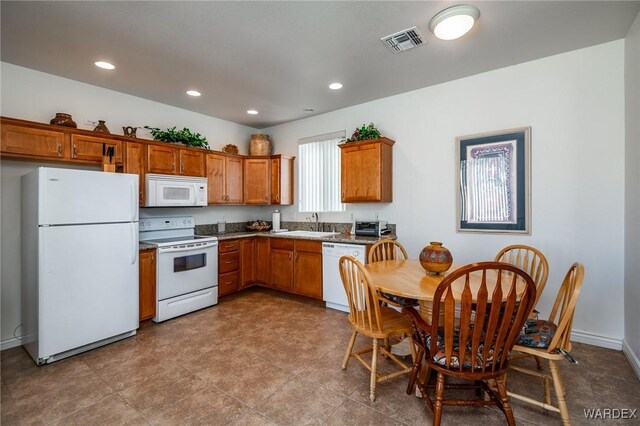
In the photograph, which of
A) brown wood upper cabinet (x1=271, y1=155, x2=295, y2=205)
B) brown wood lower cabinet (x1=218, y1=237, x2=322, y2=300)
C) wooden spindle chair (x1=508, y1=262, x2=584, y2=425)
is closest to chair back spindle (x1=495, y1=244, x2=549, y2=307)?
wooden spindle chair (x1=508, y1=262, x2=584, y2=425)

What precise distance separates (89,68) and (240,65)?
61.4 inches

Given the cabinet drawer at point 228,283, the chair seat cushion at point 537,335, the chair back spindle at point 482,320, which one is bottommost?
the cabinet drawer at point 228,283

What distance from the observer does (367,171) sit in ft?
12.5

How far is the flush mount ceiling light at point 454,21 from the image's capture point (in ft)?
6.98

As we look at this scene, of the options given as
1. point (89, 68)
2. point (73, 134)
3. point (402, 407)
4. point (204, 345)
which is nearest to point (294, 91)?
point (89, 68)

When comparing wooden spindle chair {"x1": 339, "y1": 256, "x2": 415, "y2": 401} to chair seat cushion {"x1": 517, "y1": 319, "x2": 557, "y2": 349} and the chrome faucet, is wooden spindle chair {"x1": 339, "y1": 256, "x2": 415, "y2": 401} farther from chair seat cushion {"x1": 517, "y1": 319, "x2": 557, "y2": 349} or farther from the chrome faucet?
the chrome faucet

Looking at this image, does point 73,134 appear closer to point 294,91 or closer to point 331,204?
point 294,91

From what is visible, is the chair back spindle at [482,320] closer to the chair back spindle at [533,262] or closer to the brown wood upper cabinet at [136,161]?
→ the chair back spindle at [533,262]

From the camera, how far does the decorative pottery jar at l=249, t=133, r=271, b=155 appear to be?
4949 mm

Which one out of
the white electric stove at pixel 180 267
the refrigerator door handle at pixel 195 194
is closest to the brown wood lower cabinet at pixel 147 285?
the white electric stove at pixel 180 267

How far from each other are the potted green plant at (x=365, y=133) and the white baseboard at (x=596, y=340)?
294cm

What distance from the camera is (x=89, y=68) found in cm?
300

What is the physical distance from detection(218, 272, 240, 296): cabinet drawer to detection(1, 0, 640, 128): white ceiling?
8.13 feet

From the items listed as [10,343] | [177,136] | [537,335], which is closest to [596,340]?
[537,335]
